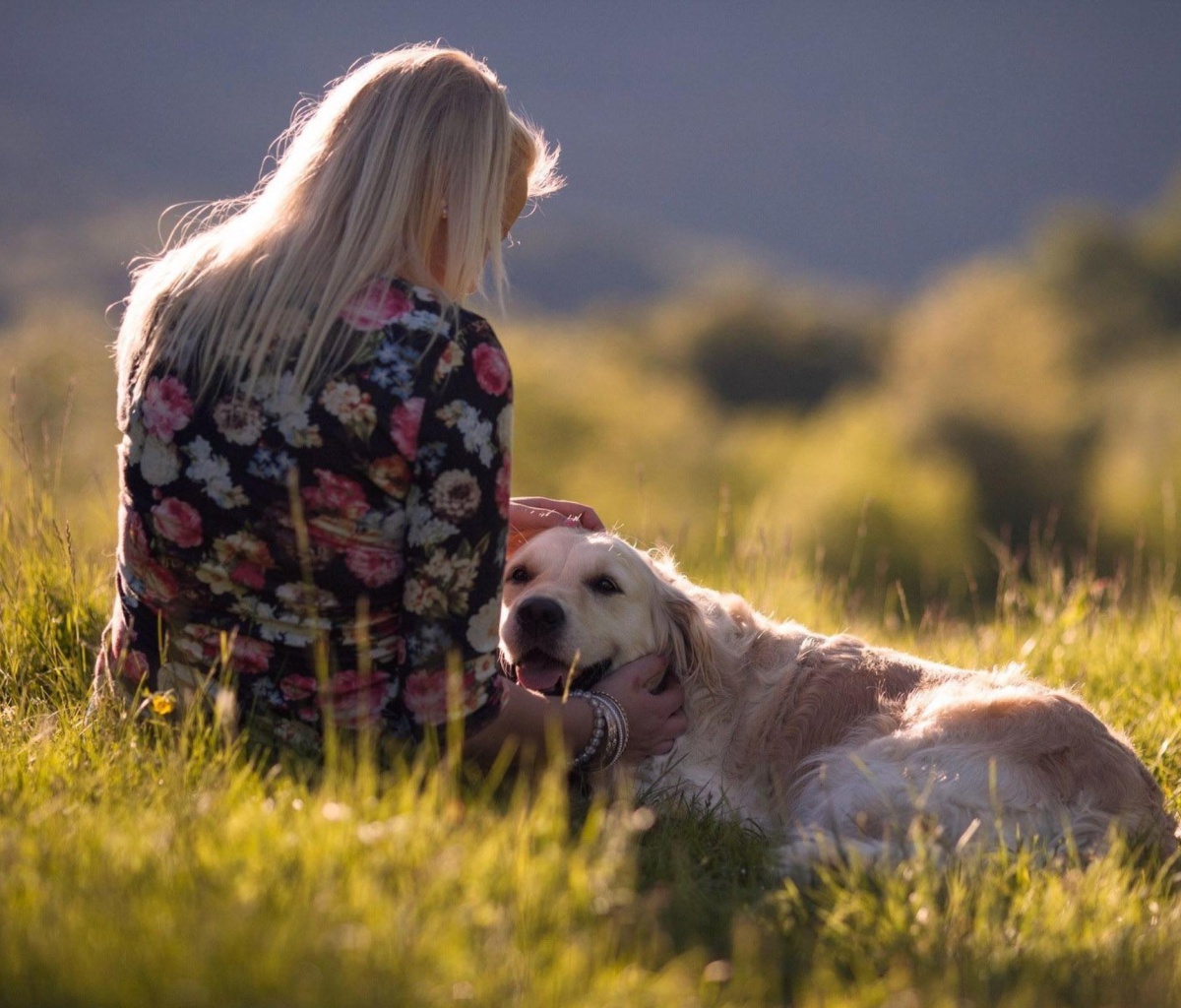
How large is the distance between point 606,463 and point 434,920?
25568 mm

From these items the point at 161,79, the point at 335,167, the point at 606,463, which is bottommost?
the point at 606,463

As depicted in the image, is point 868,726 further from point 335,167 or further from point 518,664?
point 335,167

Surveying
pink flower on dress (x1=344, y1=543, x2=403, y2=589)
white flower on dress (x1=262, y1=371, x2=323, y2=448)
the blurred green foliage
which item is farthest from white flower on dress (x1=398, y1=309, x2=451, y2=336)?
the blurred green foliage

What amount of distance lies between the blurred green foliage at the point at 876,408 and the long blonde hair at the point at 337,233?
1679 mm

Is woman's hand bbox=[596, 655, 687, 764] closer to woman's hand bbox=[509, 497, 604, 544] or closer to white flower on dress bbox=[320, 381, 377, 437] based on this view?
woman's hand bbox=[509, 497, 604, 544]

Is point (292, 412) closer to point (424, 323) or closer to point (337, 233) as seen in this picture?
point (424, 323)

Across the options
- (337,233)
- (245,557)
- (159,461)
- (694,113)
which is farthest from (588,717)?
(694,113)

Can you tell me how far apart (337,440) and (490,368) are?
0.35m

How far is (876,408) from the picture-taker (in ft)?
107

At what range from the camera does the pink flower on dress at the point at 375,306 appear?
243cm

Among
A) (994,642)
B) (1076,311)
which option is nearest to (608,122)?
(1076,311)

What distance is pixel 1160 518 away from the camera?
20203mm

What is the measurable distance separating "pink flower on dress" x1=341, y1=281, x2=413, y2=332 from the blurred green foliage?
2.00 meters

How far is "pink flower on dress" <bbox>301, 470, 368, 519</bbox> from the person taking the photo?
2422mm
